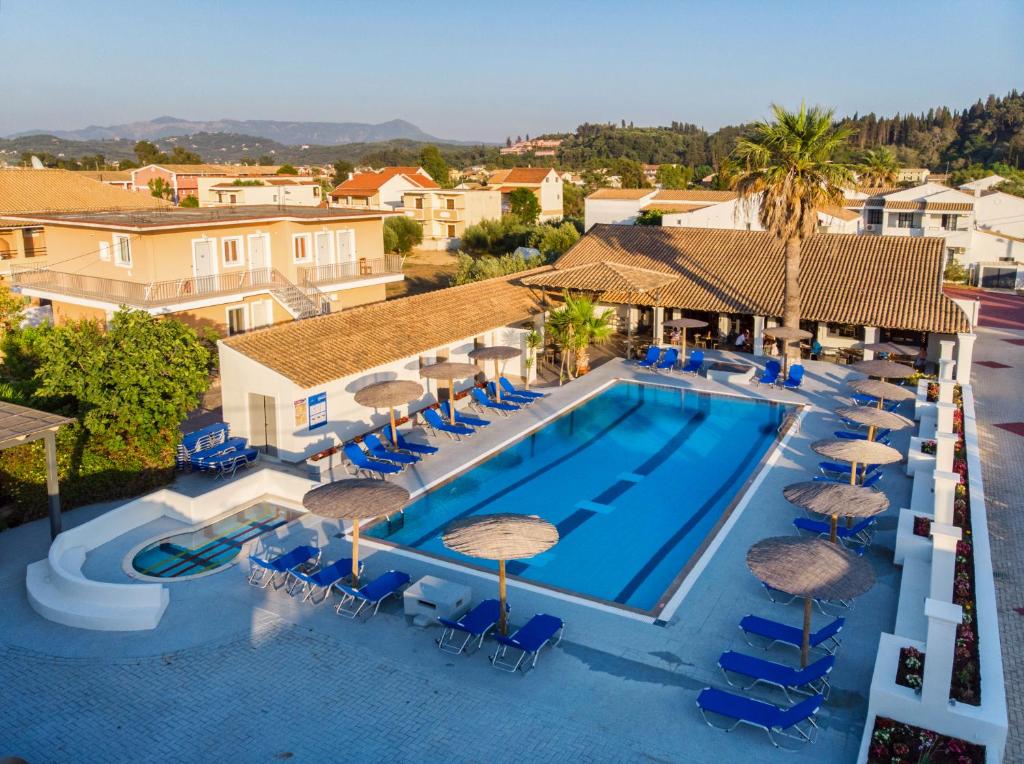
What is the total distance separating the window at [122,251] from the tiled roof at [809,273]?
1607cm

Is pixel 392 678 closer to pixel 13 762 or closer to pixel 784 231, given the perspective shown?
pixel 13 762

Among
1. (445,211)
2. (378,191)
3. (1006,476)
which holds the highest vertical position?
(378,191)

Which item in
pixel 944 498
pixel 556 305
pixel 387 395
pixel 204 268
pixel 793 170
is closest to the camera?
pixel 944 498

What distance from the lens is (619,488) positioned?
711 inches

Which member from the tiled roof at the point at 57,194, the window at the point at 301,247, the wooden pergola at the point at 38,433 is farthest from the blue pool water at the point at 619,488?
the tiled roof at the point at 57,194

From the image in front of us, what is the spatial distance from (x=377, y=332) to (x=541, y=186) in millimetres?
65612

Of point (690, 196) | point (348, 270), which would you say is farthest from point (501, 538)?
point (690, 196)

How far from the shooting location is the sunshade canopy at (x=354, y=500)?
12.4m

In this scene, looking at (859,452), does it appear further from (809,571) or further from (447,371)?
(447,371)

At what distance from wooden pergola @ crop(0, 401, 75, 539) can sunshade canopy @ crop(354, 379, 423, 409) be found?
19.6ft

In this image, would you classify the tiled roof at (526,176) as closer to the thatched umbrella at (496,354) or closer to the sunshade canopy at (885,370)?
the thatched umbrella at (496,354)

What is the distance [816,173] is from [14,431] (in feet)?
69.8

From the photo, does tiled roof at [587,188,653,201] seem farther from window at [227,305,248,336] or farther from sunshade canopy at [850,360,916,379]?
sunshade canopy at [850,360,916,379]

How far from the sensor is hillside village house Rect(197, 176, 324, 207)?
53188mm
